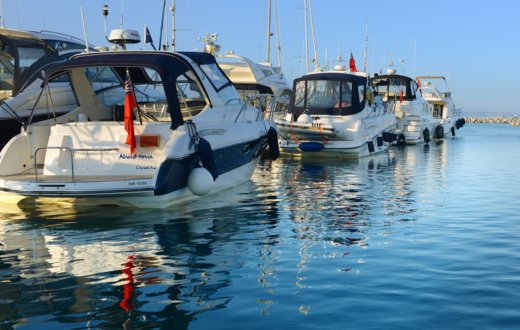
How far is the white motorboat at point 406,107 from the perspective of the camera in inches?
1165

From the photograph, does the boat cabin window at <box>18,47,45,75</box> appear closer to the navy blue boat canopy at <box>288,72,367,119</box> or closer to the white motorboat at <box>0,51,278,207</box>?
the white motorboat at <box>0,51,278,207</box>

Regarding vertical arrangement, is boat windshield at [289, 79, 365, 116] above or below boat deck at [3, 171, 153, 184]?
above

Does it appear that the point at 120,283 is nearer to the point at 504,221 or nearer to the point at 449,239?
the point at 449,239

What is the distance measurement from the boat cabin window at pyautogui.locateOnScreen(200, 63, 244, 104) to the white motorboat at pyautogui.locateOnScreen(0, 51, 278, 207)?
0.10 feet

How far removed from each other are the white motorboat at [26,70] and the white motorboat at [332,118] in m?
7.54

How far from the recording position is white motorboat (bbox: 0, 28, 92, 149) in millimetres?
12852

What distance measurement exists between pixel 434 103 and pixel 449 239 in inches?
1296

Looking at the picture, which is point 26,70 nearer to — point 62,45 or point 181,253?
point 62,45

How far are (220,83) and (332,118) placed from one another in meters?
9.71

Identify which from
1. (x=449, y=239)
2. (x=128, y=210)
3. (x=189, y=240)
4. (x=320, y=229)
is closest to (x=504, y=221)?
(x=449, y=239)

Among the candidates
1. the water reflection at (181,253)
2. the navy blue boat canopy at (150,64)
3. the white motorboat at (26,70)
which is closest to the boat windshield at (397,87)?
the white motorboat at (26,70)

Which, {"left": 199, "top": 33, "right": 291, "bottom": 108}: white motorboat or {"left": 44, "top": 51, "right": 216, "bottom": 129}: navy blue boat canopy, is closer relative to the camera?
{"left": 44, "top": 51, "right": 216, "bottom": 129}: navy blue boat canopy

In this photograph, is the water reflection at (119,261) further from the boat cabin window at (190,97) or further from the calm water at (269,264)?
the boat cabin window at (190,97)

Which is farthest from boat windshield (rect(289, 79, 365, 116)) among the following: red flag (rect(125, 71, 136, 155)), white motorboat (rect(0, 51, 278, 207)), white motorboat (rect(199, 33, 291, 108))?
red flag (rect(125, 71, 136, 155))
